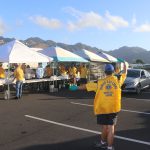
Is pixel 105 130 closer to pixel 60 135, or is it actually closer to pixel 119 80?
pixel 119 80

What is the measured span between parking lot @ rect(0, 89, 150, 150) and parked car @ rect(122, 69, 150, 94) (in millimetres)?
5055

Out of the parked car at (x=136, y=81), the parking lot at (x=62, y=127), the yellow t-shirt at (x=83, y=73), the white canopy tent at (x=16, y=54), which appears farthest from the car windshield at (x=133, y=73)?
the yellow t-shirt at (x=83, y=73)

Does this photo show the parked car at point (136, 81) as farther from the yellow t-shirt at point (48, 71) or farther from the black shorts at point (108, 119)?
the black shorts at point (108, 119)

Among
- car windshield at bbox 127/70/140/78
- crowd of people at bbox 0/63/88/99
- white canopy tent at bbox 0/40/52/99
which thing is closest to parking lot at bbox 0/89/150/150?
white canopy tent at bbox 0/40/52/99

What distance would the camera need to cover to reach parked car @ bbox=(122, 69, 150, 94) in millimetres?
20406

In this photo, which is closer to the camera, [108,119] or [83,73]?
[108,119]

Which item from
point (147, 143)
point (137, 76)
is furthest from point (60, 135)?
point (137, 76)

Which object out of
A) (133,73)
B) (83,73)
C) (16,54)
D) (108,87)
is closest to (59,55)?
(133,73)

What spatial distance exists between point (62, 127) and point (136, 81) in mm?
11335

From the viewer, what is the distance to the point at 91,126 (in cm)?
1032

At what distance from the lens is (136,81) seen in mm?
20859

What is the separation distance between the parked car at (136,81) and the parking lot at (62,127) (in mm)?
5055

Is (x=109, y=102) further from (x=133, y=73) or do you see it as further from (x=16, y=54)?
(x=133, y=73)

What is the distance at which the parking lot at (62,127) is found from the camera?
27.0 ft
